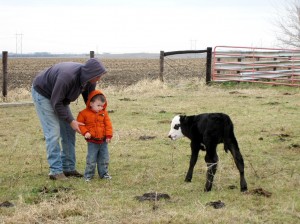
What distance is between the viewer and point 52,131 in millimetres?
6953

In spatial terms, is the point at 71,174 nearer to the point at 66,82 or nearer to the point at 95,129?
the point at 95,129

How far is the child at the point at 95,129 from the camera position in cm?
682

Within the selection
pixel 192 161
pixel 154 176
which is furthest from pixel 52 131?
pixel 192 161

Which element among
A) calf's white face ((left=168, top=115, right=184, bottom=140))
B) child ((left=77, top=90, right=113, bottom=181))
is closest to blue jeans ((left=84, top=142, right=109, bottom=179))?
child ((left=77, top=90, right=113, bottom=181))

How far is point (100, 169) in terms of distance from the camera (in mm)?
7102

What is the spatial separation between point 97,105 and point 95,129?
0.30m

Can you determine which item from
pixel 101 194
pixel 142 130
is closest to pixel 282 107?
pixel 142 130

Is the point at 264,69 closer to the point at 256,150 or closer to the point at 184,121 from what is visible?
the point at 256,150

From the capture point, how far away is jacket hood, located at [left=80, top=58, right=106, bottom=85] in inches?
255

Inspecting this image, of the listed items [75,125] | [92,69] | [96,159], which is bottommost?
[96,159]

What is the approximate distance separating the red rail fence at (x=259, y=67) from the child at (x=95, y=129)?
14.2 m

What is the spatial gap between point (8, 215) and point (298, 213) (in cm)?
288

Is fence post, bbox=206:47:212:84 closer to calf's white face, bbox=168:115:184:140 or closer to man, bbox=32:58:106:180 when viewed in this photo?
man, bbox=32:58:106:180

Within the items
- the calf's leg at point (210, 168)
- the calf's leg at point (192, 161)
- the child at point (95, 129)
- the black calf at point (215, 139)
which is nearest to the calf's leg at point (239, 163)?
the black calf at point (215, 139)
